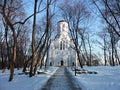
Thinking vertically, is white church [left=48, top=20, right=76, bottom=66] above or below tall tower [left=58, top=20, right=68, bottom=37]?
below

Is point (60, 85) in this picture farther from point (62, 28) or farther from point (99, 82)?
point (62, 28)

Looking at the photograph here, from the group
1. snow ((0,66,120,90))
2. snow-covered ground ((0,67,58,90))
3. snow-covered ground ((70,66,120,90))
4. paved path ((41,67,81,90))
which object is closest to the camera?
snow-covered ground ((70,66,120,90))

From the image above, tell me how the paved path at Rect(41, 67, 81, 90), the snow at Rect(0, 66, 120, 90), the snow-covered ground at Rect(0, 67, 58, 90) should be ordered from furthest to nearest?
1. the paved path at Rect(41, 67, 81, 90)
2. the snow-covered ground at Rect(0, 67, 58, 90)
3. the snow at Rect(0, 66, 120, 90)

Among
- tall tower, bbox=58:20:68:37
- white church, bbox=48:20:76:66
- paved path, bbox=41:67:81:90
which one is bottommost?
paved path, bbox=41:67:81:90

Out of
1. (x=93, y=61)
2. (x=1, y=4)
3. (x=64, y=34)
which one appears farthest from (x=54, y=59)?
(x=1, y=4)

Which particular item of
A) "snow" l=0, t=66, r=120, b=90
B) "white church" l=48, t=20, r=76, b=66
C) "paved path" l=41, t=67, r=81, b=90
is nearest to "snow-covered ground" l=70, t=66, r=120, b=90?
"snow" l=0, t=66, r=120, b=90

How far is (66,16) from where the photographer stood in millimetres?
47875

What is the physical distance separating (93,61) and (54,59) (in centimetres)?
2211

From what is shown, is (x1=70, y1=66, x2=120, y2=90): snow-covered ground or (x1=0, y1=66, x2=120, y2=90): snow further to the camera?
(x1=0, y1=66, x2=120, y2=90): snow

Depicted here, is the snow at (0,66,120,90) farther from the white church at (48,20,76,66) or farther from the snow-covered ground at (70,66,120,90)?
the white church at (48,20,76,66)

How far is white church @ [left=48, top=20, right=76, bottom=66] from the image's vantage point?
93.1m

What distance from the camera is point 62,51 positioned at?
95.8m

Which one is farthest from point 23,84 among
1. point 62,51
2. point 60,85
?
point 62,51

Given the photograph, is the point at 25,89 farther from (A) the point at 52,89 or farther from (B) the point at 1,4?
(B) the point at 1,4
